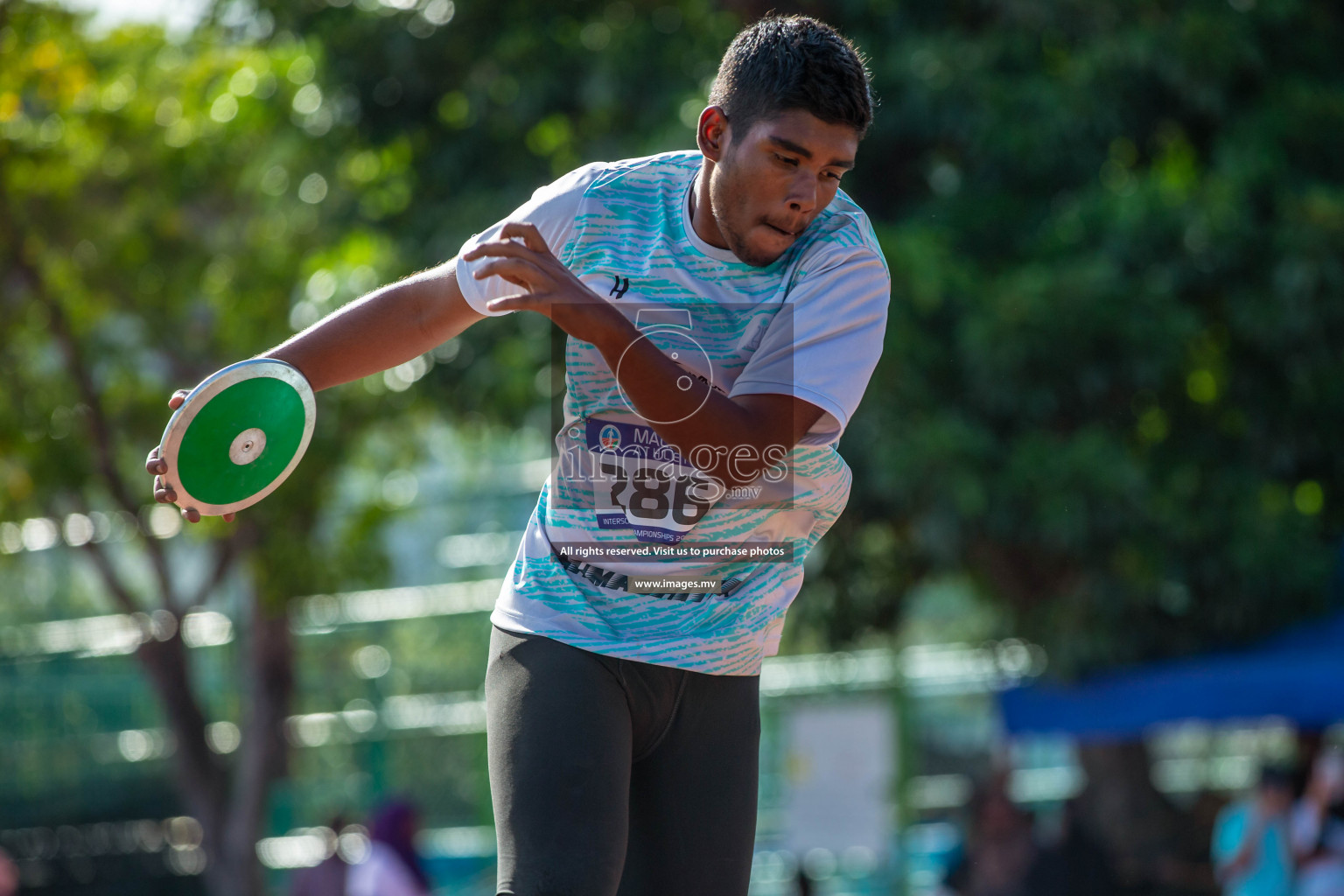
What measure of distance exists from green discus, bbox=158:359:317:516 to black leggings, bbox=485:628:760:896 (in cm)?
49

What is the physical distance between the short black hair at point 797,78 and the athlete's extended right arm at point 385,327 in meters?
0.59

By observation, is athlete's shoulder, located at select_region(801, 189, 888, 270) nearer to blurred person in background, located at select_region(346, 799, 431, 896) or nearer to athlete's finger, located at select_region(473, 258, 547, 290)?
athlete's finger, located at select_region(473, 258, 547, 290)

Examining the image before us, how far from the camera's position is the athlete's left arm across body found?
7.10ft

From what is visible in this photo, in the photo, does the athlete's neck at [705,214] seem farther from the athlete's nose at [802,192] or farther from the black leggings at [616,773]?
the black leggings at [616,773]

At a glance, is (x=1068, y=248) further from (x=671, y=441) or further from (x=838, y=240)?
(x=671, y=441)

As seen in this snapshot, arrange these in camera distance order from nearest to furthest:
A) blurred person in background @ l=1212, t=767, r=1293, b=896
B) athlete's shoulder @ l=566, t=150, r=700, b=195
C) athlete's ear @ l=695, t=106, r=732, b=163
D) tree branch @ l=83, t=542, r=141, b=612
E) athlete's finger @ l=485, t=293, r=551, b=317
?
athlete's finger @ l=485, t=293, r=551, b=317 → athlete's ear @ l=695, t=106, r=732, b=163 → athlete's shoulder @ l=566, t=150, r=700, b=195 → blurred person in background @ l=1212, t=767, r=1293, b=896 → tree branch @ l=83, t=542, r=141, b=612

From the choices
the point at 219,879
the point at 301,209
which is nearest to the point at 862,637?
the point at 301,209

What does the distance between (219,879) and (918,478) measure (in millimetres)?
7390

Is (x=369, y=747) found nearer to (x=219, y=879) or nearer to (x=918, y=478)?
(x=219, y=879)

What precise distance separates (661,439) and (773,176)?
0.47 meters

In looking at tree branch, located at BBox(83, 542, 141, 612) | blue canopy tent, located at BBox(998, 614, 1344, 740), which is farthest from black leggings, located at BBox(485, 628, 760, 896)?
tree branch, located at BBox(83, 542, 141, 612)

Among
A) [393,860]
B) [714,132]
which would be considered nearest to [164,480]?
[714,132]

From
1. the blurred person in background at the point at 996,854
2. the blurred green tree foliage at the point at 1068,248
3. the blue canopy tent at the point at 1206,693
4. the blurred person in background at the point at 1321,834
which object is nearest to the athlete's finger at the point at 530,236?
the blurred green tree foliage at the point at 1068,248

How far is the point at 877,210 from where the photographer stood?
9.09 metres
